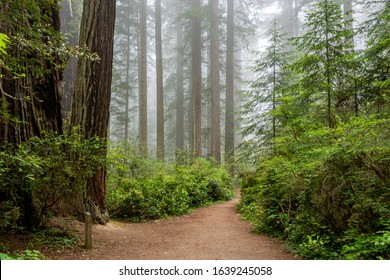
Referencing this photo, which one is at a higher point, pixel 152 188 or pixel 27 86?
pixel 27 86

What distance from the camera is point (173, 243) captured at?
5.74 metres

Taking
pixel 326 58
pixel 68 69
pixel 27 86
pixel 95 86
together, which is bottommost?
pixel 27 86

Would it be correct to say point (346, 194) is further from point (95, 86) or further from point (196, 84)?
point (196, 84)

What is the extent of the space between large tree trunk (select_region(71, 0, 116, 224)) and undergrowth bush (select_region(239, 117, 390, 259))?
14.0ft

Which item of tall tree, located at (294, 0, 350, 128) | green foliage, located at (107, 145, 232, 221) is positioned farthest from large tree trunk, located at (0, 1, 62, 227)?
tall tree, located at (294, 0, 350, 128)

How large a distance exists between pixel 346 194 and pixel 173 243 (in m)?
3.45

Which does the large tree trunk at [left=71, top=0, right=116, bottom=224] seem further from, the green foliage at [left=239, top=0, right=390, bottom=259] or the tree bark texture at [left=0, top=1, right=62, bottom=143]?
the green foliage at [left=239, top=0, right=390, bottom=259]

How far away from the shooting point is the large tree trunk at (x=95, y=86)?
6.17 m

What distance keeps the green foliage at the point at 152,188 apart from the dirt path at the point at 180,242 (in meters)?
0.74

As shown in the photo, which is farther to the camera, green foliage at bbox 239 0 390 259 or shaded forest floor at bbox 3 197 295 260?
shaded forest floor at bbox 3 197 295 260

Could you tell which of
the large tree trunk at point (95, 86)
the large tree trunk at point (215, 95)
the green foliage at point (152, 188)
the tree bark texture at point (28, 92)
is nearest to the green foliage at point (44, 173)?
the tree bark texture at point (28, 92)

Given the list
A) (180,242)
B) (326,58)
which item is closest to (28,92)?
(180,242)

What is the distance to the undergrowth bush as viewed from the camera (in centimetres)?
378
